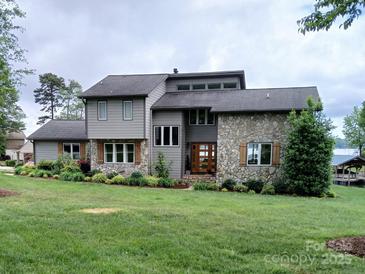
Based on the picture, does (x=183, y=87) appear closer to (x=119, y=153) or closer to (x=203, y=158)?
(x=203, y=158)

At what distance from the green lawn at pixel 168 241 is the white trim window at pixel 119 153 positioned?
9.90 meters

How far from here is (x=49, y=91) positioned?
152ft

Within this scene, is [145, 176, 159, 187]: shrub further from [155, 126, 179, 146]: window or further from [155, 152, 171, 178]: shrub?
[155, 126, 179, 146]: window

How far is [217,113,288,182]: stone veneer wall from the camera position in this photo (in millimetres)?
15797

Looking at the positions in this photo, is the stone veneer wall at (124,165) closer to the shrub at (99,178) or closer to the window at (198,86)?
the shrub at (99,178)

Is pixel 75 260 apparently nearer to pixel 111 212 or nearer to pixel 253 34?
pixel 111 212

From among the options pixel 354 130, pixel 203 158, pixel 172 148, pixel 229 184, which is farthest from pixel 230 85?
pixel 354 130

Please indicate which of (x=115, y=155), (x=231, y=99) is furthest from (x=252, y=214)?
(x=115, y=155)

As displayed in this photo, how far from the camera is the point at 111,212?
7.59 metres

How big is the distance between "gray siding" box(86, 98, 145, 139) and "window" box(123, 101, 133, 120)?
0.59ft

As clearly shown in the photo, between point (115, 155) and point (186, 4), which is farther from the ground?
point (186, 4)

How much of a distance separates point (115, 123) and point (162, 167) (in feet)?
12.9

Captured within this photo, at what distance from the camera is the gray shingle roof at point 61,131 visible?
21.3 m

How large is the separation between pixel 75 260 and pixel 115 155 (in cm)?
1427
